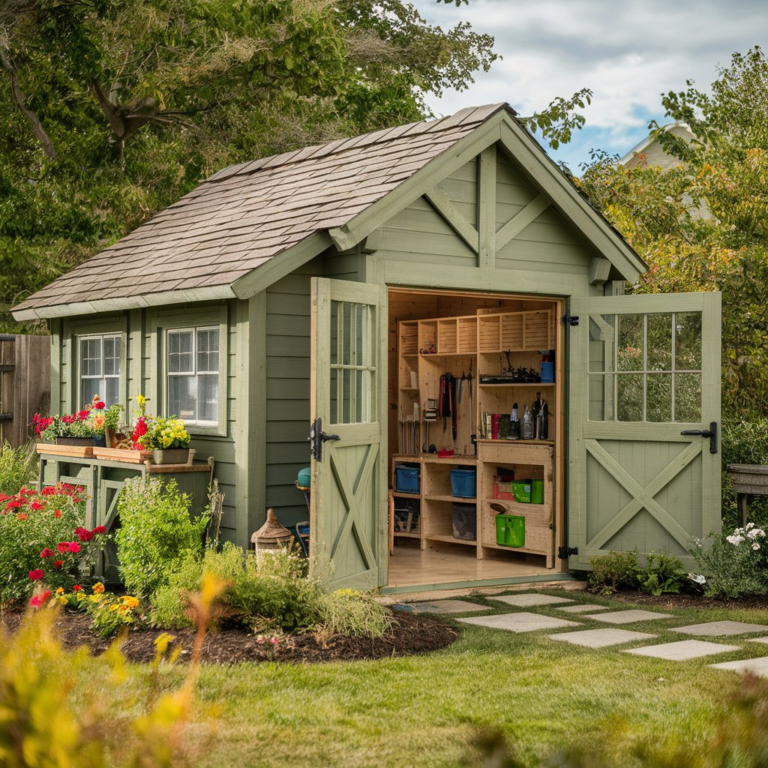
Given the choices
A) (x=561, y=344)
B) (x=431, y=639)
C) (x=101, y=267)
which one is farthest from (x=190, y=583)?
(x=101, y=267)

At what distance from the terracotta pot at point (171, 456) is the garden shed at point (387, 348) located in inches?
10.3

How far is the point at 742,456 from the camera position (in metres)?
8.97

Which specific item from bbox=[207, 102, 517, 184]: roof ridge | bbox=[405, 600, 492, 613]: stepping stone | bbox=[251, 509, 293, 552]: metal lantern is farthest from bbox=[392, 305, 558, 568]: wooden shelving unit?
bbox=[251, 509, 293, 552]: metal lantern

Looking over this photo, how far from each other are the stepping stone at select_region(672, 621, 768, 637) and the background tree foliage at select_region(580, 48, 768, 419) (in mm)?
3695

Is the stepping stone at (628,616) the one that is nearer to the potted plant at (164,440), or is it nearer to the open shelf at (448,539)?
the open shelf at (448,539)

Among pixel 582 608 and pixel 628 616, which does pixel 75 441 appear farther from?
pixel 628 616

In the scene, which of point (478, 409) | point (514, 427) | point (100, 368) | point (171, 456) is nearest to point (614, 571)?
point (514, 427)

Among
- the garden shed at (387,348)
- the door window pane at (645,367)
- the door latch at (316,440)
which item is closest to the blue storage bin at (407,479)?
the garden shed at (387,348)

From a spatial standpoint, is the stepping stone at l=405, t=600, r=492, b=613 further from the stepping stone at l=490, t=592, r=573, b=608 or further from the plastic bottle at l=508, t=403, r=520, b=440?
the plastic bottle at l=508, t=403, r=520, b=440

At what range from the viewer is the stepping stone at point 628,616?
725cm

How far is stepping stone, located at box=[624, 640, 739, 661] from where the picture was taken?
19.9ft

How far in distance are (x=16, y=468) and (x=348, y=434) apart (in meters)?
5.53

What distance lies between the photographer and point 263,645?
595 cm

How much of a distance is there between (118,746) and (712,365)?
7082mm
